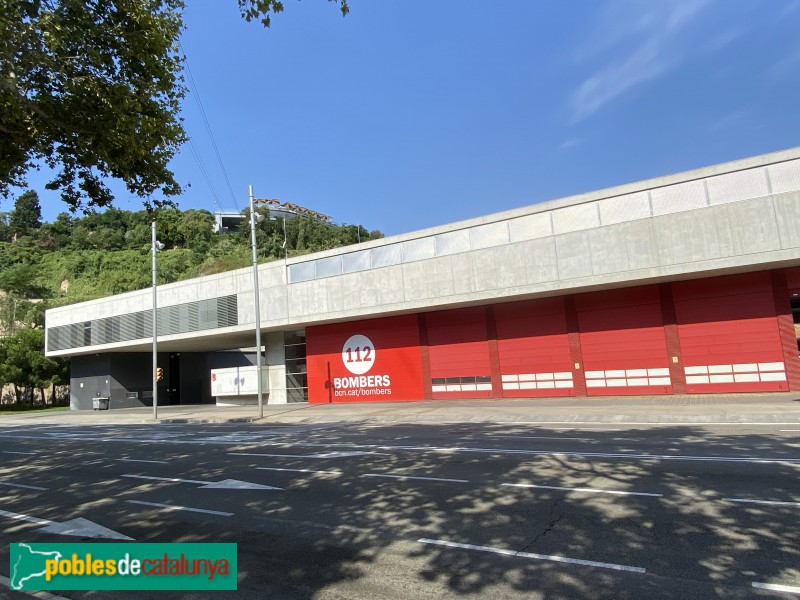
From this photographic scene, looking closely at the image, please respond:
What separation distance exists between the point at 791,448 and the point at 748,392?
43.2 feet

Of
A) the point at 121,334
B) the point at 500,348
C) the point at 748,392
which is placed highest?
the point at 121,334

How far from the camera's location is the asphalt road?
4582 millimetres

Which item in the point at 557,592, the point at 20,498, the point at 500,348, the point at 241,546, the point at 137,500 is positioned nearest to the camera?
the point at 557,592

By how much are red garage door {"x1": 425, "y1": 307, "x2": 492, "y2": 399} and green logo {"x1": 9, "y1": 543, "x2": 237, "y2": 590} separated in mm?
22248

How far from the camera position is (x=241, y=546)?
5.82 meters

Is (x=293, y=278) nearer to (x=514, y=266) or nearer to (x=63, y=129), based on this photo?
(x=514, y=266)

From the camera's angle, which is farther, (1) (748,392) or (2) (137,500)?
(1) (748,392)

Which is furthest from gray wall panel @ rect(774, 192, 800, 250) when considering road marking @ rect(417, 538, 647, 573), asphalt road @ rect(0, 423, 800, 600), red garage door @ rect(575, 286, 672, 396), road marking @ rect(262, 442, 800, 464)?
road marking @ rect(417, 538, 647, 573)

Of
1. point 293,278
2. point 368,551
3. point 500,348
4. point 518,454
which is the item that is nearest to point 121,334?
point 293,278

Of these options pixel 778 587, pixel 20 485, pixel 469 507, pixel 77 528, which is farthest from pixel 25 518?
pixel 778 587

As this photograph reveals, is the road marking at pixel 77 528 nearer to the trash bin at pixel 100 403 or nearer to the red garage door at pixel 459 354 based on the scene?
the red garage door at pixel 459 354

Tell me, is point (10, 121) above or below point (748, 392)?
above

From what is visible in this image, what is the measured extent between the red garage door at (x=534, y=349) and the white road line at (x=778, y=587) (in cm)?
2118

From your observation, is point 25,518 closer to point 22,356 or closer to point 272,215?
point 22,356
